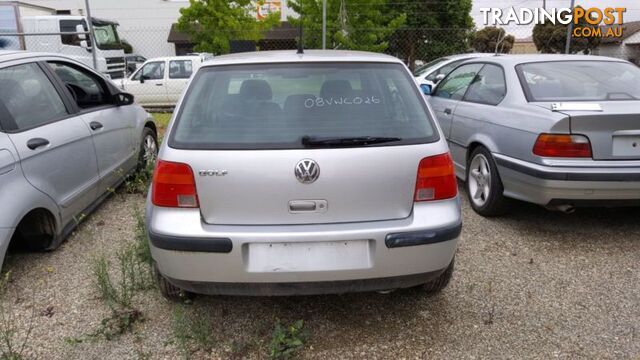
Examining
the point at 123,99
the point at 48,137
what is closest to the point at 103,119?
the point at 123,99

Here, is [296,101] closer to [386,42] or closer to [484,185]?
[484,185]

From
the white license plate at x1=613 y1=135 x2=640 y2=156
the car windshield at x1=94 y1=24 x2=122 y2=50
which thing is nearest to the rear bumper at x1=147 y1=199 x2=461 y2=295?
the white license plate at x1=613 y1=135 x2=640 y2=156

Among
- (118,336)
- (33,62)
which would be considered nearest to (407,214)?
(118,336)

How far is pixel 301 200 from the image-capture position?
2285 mm

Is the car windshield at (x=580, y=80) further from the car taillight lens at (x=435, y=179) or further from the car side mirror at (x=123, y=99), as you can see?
the car side mirror at (x=123, y=99)

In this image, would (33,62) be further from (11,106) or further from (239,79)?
(239,79)

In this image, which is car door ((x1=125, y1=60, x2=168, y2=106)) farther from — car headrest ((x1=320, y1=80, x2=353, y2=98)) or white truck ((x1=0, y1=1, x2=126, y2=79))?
car headrest ((x1=320, y1=80, x2=353, y2=98))

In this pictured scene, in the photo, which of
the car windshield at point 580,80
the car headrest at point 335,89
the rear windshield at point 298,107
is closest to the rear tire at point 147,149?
the rear windshield at point 298,107

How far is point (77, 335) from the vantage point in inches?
106

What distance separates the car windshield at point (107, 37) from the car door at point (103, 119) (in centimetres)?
1241

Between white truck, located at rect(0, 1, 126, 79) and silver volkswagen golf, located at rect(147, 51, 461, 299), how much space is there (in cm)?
1343

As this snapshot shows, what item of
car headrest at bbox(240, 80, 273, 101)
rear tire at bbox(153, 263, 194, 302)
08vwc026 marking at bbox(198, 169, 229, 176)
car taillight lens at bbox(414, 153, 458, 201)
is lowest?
rear tire at bbox(153, 263, 194, 302)

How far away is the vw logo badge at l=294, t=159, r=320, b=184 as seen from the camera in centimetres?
226

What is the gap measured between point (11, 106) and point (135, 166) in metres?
1.91
